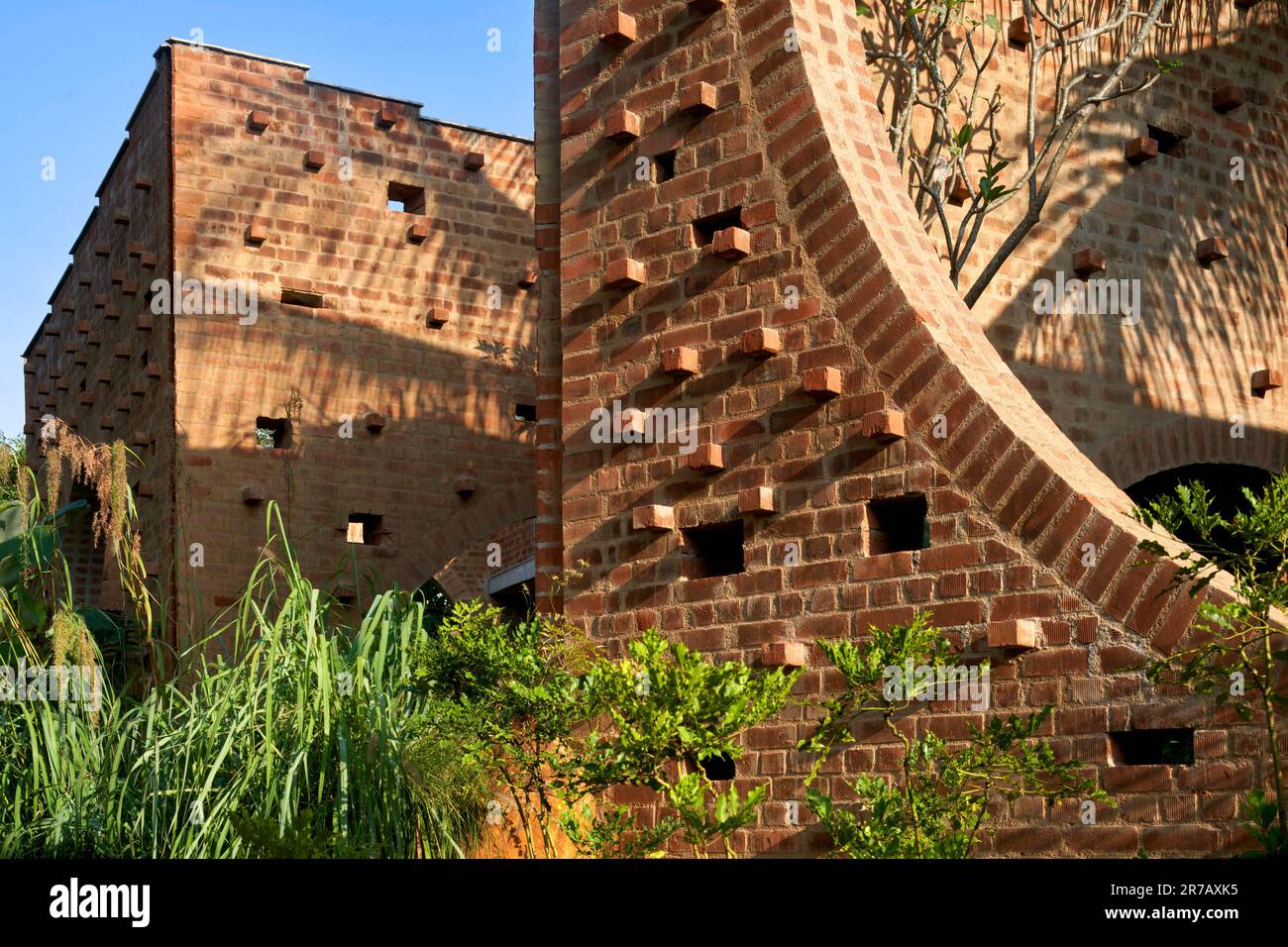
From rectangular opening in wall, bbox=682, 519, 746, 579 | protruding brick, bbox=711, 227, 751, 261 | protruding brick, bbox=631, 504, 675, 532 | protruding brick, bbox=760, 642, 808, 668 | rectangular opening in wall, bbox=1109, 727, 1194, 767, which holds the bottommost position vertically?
rectangular opening in wall, bbox=1109, 727, 1194, 767

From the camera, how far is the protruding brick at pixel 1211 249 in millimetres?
10203

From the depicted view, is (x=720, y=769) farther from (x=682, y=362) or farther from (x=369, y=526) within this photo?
(x=369, y=526)

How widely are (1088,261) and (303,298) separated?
24.3ft

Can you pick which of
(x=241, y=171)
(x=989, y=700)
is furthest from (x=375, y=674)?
(x=241, y=171)

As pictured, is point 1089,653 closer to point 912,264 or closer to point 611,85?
point 912,264

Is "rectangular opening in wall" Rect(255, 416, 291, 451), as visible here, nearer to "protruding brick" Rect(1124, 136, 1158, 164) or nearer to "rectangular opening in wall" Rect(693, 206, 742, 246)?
"protruding brick" Rect(1124, 136, 1158, 164)

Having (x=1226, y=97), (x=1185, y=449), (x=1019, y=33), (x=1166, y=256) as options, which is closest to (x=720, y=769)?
(x=1185, y=449)

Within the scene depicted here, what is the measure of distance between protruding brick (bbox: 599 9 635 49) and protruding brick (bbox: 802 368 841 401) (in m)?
2.01

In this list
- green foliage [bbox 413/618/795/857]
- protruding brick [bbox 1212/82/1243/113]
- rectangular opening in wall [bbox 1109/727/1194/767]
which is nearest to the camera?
green foliage [bbox 413/618/795/857]

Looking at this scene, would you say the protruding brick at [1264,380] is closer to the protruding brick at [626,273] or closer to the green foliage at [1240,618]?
the protruding brick at [626,273]

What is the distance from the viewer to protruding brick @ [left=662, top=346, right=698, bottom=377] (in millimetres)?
6871

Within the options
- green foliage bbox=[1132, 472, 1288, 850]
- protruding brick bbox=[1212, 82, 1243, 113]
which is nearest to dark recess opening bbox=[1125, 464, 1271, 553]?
protruding brick bbox=[1212, 82, 1243, 113]

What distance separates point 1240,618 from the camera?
4.80 meters

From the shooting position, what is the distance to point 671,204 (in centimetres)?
716
